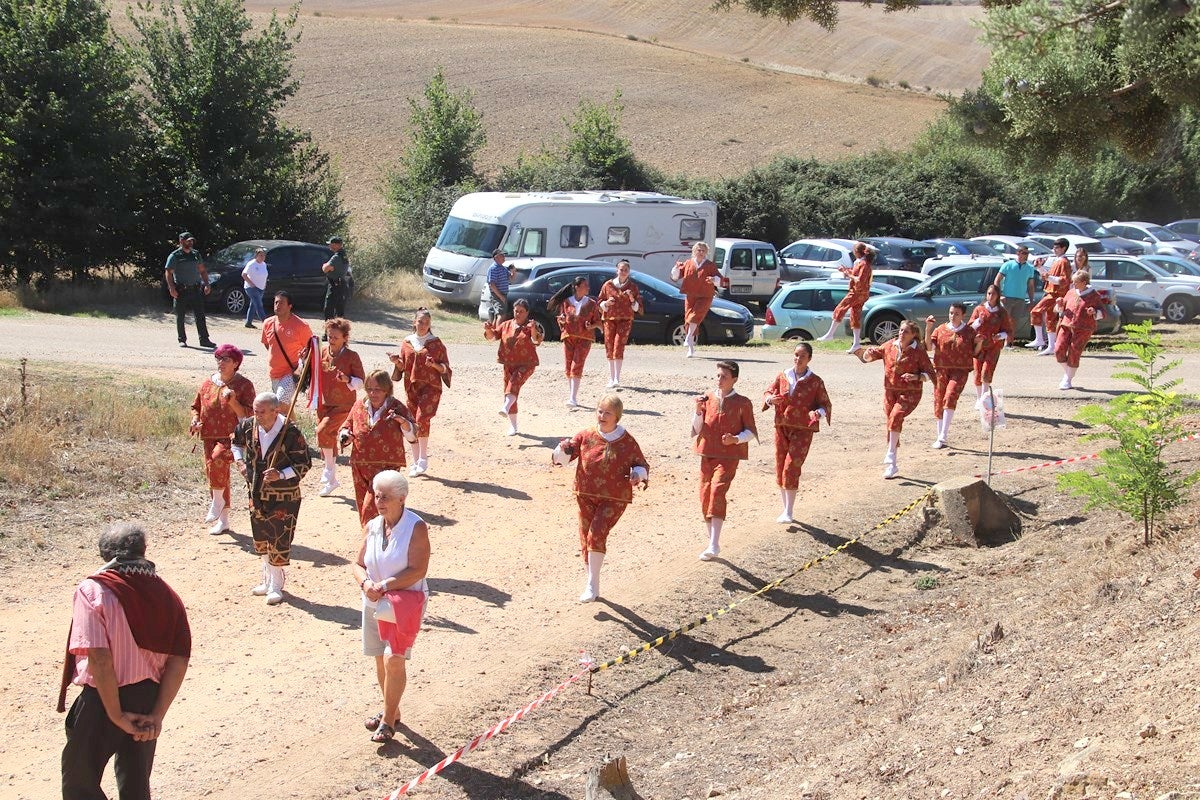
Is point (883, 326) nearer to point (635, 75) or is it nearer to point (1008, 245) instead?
point (1008, 245)

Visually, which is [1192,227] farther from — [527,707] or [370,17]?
[370,17]

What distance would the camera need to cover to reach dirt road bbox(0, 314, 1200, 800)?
7602mm

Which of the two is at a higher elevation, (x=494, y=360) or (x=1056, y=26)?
(x=1056, y=26)

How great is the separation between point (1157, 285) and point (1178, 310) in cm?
73

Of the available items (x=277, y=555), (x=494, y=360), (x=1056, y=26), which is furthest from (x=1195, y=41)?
(x=494, y=360)

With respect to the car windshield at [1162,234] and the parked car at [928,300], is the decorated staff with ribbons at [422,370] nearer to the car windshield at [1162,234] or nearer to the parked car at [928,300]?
the parked car at [928,300]

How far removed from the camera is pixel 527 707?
27.2 feet

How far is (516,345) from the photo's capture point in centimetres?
1502

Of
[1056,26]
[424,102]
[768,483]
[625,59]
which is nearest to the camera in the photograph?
[1056,26]

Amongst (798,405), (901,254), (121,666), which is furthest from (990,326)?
(901,254)

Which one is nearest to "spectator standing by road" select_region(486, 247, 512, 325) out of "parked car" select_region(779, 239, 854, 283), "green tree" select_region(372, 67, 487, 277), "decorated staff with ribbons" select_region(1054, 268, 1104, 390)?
"decorated staff with ribbons" select_region(1054, 268, 1104, 390)

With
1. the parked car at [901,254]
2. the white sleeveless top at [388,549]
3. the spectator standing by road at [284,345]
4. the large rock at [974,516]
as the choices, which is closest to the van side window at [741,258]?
the parked car at [901,254]

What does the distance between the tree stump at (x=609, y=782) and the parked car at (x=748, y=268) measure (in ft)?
84.3

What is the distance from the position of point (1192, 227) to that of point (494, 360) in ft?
115
